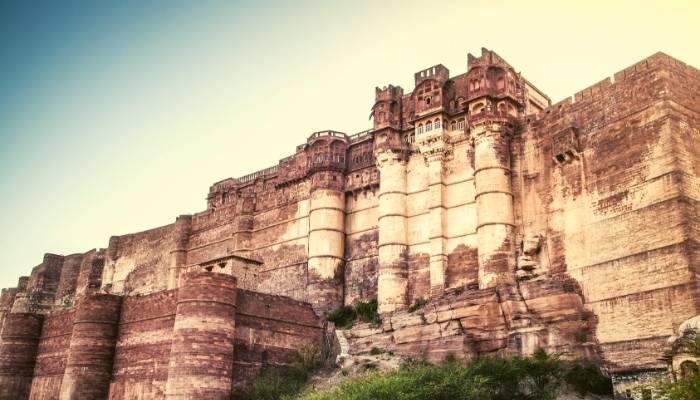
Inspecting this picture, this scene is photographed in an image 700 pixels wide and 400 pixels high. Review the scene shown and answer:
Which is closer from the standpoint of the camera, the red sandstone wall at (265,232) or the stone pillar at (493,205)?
the stone pillar at (493,205)

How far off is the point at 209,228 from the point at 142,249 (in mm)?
5606

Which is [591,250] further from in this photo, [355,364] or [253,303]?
[253,303]

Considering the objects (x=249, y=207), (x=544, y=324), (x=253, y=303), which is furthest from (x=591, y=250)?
(x=249, y=207)

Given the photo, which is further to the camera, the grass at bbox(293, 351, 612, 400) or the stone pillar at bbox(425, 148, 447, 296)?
the stone pillar at bbox(425, 148, 447, 296)

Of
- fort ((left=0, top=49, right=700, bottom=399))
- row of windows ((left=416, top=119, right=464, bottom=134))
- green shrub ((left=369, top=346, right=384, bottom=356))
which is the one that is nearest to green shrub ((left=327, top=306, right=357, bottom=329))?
fort ((left=0, top=49, right=700, bottom=399))

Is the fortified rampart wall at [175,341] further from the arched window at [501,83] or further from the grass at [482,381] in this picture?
the arched window at [501,83]

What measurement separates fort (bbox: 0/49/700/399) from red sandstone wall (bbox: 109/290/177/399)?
7 cm

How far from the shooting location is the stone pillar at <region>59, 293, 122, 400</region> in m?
25.7

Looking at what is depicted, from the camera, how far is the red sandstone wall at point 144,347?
24484 millimetres

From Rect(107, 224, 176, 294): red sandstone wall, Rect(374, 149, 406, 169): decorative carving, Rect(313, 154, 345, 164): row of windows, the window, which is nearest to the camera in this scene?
Rect(374, 149, 406, 169): decorative carving

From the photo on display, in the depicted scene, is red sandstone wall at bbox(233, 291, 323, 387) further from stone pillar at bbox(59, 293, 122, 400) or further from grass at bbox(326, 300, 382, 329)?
stone pillar at bbox(59, 293, 122, 400)

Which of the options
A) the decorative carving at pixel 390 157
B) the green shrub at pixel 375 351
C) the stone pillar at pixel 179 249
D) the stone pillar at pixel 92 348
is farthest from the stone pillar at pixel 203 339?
the stone pillar at pixel 179 249

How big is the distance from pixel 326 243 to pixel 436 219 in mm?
5618

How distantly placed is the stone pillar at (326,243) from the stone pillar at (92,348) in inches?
300
